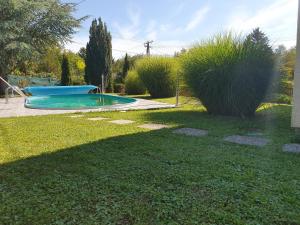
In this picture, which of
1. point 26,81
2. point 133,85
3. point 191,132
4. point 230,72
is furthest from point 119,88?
point 191,132

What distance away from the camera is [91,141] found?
17.0 ft

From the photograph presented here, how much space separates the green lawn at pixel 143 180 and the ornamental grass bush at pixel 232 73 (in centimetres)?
239

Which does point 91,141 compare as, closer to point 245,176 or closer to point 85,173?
point 85,173

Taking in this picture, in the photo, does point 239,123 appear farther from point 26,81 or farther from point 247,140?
point 26,81

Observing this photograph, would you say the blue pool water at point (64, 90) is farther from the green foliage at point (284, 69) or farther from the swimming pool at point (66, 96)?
the green foliage at point (284, 69)

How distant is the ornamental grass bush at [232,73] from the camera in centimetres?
790

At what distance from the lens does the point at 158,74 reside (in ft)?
52.5

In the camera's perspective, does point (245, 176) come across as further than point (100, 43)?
No

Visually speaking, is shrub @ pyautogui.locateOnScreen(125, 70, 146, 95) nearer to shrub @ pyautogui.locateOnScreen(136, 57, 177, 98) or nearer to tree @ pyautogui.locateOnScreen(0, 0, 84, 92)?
shrub @ pyautogui.locateOnScreen(136, 57, 177, 98)

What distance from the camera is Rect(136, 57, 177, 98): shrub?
52.4 ft

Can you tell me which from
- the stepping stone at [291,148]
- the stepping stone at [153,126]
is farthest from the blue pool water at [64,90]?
the stepping stone at [291,148]

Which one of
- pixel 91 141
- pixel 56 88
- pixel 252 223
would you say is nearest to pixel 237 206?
pixel 252 223

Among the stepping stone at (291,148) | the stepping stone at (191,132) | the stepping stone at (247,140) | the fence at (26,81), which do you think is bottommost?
the stepping stone at (291,148)

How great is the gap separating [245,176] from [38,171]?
2.53 m
